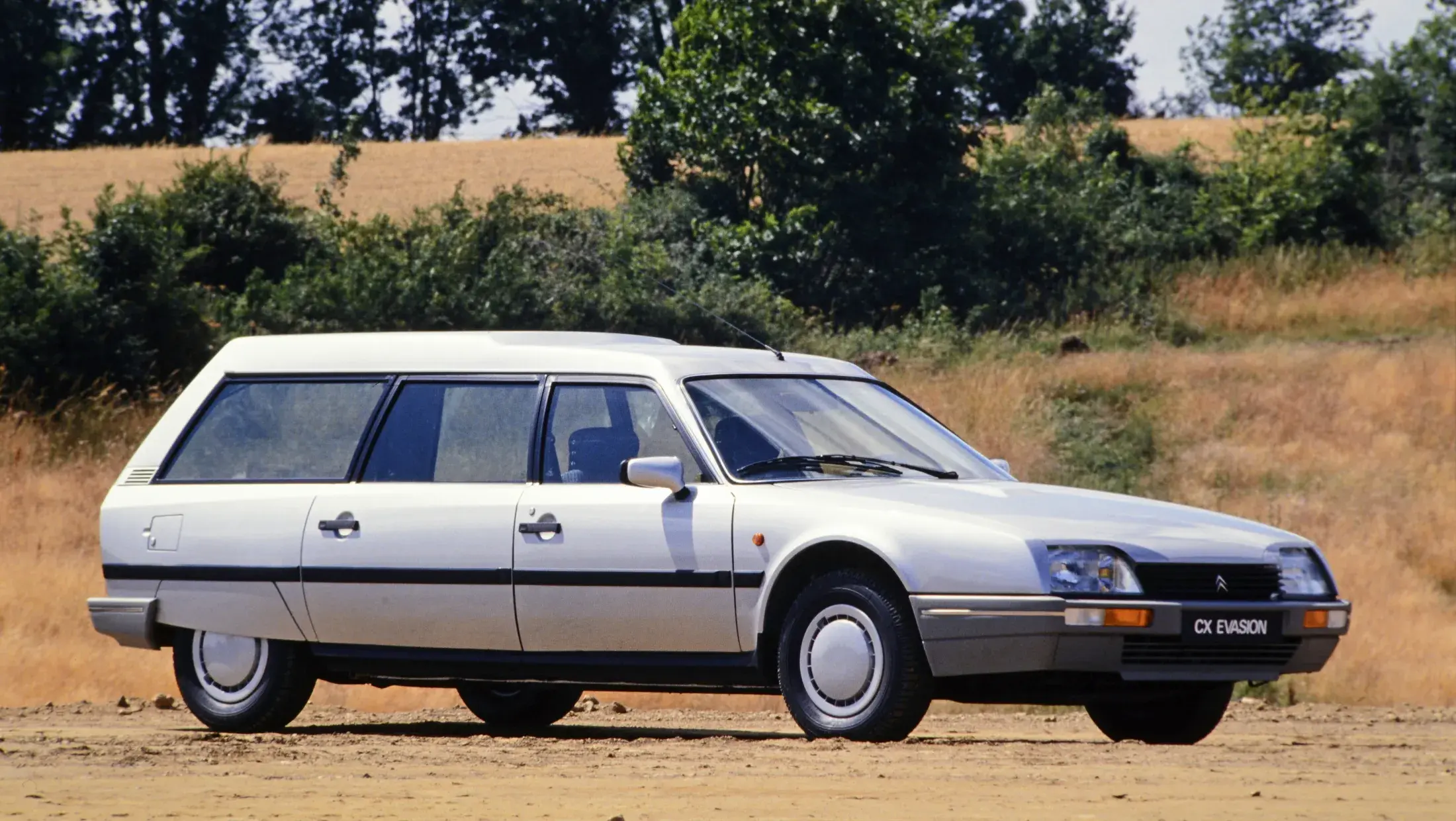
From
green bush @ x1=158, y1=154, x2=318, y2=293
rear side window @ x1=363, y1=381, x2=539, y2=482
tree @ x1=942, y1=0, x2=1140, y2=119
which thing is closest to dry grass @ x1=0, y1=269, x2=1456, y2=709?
rear side window @ x1=363, y1=381, x2=539, y2=482

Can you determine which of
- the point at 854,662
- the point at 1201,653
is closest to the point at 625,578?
the point at 854,662

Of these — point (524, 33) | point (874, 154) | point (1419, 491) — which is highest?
point (524, 33)

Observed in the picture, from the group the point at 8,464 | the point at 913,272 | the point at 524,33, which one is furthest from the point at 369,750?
the point at 524,33

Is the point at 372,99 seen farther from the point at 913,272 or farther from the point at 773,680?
the point at 773,680

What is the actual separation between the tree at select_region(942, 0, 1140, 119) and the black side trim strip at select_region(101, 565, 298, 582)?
2479 inches

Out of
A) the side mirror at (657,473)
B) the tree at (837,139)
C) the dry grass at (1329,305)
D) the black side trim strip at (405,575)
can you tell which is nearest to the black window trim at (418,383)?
the black side trim strip at (405,575)

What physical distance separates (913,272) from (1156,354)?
6.88 metres

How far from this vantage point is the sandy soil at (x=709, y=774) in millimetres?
5617

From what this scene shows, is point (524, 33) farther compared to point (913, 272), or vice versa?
point (524, 33)

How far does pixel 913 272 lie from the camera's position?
115ft

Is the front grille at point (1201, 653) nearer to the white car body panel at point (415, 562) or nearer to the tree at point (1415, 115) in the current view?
the white car body panel at point (415, 562)

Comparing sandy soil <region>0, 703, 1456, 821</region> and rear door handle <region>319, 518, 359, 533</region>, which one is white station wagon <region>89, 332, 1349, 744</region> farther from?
sandy soil <region>0, 703, 1456, 821</region>

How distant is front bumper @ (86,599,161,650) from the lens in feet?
29.3

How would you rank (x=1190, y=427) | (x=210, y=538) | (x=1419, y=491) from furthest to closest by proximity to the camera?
(x=1190, y=427) < (x=1419, y=491) < (x=210, y=538)
